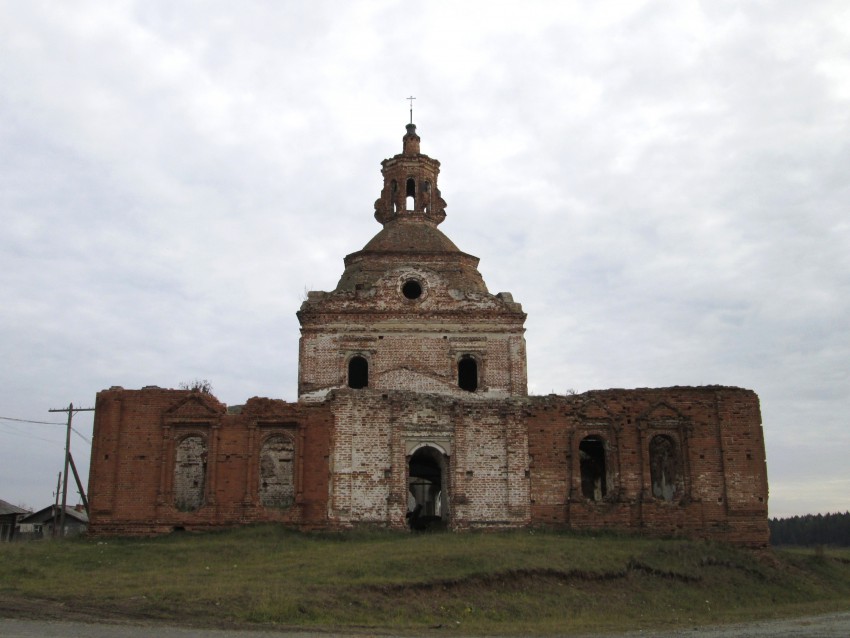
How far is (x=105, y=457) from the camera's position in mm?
20938

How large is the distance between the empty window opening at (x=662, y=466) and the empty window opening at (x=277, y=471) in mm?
9164

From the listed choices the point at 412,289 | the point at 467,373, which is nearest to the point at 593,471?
the point at 467,373

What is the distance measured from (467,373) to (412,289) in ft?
10.4

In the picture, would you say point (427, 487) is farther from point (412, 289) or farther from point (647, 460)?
point (647, 460)

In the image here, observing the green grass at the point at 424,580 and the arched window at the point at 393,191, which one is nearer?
the green grass at the point at 424,580

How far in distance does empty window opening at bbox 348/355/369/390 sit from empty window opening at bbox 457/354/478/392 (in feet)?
9.46

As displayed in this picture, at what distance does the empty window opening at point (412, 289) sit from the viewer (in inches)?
1084

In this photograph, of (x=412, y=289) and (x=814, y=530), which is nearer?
(x=412, y=289)

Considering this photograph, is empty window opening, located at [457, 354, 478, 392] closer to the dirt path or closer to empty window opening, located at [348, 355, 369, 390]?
empty window opening, located at [348, 355, 369, 390]

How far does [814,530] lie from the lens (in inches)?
2247

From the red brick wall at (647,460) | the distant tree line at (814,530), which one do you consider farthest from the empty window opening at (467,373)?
the distant tree line at (814,530)

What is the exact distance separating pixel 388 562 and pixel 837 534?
47501 millimetres

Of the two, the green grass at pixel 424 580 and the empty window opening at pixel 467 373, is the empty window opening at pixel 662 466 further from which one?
the empty window opening at pixel 467 373

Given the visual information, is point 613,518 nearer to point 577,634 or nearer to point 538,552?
point 538,552
